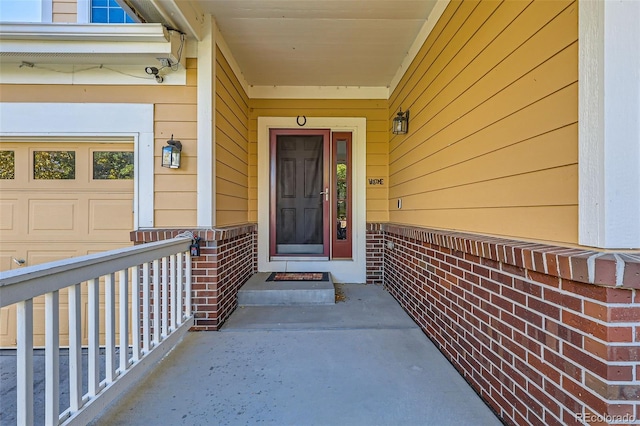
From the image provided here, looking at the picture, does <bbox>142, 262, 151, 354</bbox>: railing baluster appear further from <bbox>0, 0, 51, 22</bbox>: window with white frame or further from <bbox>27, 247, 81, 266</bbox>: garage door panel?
<bbox>0, 0, 51, 22</bbox>: window with white frame

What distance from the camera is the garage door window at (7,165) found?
2.66 meters

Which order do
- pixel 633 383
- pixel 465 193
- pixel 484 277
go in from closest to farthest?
pixel 633 383, pixel 484 277, pixel 465 193

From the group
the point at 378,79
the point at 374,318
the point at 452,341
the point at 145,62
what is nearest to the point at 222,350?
the point at 374,318

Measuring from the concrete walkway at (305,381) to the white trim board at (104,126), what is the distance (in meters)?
1.32

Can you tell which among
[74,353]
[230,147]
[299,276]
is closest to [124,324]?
[74,353]

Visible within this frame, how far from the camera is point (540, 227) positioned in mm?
1272

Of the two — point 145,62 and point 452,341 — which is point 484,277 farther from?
point 145,62

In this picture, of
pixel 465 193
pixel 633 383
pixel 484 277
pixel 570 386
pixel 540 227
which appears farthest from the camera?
pixel 465 193

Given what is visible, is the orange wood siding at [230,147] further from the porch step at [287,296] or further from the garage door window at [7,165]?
the garage door window at [7,165]

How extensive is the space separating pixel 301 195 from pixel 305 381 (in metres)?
2.69

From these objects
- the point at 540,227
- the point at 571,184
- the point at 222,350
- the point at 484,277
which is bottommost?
the point at 222,350

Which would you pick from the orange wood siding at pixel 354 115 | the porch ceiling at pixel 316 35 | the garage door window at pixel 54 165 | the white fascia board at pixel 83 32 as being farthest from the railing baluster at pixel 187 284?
the porch ceiling at pixel 316 35

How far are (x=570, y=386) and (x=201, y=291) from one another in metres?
2.46

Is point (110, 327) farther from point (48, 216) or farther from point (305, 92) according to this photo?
point (305, 92)
